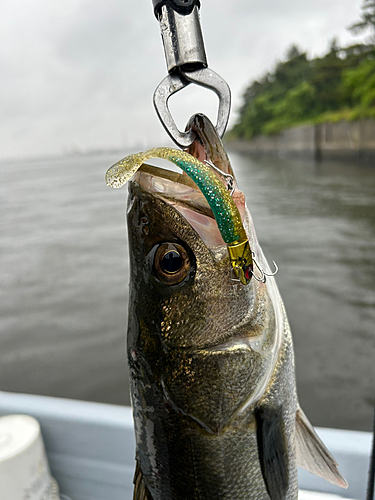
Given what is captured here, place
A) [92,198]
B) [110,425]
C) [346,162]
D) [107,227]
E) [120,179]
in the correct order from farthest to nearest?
[346,162]
[92,198]
[107,227]
[110,425]
[120,179]

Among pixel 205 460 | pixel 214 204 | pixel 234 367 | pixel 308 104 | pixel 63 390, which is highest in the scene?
pixel 308 104

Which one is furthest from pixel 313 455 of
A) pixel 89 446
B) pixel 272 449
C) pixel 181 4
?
pixel 89 446

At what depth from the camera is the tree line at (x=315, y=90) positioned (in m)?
35.2

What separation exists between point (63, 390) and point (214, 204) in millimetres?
7383

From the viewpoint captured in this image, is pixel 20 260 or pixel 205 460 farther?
pixel 20 260

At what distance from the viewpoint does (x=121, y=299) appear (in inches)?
434

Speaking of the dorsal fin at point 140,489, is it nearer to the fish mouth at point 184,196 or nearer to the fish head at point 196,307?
the fish head at point 196,307

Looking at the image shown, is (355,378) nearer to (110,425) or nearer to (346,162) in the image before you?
(110,425)

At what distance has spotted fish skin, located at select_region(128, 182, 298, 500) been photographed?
1.00 m

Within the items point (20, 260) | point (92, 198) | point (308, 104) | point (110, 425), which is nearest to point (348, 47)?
point (308, 104)

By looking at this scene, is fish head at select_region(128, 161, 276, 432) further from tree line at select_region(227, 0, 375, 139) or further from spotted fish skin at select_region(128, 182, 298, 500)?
tree line at select_region(227, 0, 375, 139)

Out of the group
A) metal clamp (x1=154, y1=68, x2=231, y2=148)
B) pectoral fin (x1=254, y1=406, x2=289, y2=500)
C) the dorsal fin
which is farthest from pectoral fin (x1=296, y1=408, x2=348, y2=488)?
metal clamp (x1=154, y1=68, x2=231, y2=148)

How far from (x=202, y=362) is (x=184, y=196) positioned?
1.35 ft

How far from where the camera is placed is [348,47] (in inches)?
1810
